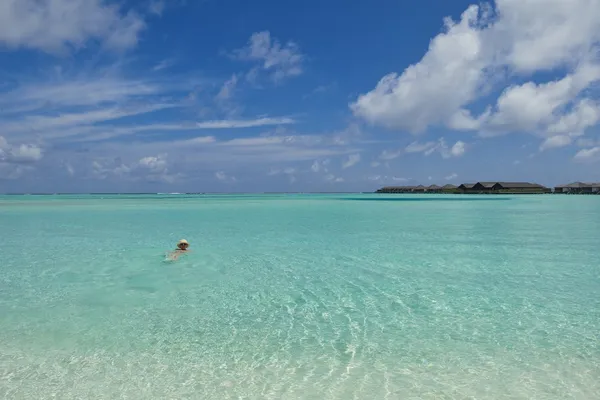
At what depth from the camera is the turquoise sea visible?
175 inches

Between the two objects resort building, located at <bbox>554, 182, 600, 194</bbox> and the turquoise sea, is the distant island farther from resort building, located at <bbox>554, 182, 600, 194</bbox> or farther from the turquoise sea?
the turquoise sea

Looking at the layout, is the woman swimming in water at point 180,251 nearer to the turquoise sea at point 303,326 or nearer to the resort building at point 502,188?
the turquoise sea at point 303,326

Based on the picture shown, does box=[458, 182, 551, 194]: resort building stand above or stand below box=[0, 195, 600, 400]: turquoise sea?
above

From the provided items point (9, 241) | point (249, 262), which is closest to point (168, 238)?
point (9, 241)

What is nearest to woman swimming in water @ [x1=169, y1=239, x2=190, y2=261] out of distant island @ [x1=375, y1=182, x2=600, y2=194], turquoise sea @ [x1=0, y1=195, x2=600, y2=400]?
turquoise sea @ [x1=0, y1=195, x2=600, y2=400]

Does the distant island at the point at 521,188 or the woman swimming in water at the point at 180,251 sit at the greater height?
the distant island at the point at 521,188

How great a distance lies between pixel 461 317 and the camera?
6.54 m

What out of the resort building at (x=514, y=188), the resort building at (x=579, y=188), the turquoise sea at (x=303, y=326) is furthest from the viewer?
the resort building at (x=514, y=188)

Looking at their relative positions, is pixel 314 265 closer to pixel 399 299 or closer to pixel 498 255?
pixel 399 299

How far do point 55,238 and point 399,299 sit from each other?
1517 centimetres

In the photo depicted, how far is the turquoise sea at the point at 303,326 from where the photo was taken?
4.45 metres

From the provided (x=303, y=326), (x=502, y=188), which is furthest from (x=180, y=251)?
(x=502, y=188)

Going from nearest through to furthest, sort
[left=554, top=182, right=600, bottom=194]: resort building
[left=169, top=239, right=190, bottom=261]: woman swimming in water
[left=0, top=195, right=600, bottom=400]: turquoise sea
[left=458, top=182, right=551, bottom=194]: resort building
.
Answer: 1. [left=0, top=195, right=600, bottom=400]: turquoise sea
2. [left=169, top=239, right=190, bottom=261]: woman swimming in water
3. [left=554, top=182, right=600, bottom=194]: resort building
4. [left=458, top=182, right=551, bottom=194]: resort building

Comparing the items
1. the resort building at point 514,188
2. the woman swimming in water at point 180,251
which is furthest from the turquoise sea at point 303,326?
the resort building at point 514,188
